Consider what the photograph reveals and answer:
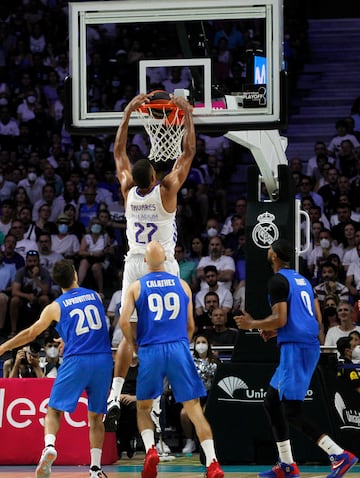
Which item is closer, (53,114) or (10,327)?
(10,327)

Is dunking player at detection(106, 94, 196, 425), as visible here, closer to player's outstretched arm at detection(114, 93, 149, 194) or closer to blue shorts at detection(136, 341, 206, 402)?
player's outstretched arm at detection(114, 93, 149, 194)

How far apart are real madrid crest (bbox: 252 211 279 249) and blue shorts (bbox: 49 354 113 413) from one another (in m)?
2.95

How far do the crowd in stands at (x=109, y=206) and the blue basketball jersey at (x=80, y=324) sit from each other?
3.80 m

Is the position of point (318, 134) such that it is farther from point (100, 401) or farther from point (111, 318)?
point (100, 401)

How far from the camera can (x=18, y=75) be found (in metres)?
23.7

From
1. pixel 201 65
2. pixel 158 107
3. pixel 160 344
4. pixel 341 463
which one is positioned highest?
pixel 201 65

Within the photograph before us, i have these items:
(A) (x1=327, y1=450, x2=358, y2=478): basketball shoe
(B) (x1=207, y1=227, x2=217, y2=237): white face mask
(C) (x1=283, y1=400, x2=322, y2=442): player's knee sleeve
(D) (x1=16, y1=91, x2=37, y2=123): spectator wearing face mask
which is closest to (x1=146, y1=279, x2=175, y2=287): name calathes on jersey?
(C) (x1=283, y1=400, x2=322, y2=442): player's knee sleeve

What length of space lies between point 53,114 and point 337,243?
732cm

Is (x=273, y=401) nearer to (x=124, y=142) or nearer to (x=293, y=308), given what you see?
(x=293, y=308)

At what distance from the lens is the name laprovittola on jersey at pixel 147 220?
36.4 feet

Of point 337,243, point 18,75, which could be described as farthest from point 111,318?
point 18,75

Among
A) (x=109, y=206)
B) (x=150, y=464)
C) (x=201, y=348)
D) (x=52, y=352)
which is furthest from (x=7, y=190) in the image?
(x=150, y=464)

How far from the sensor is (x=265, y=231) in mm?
12969

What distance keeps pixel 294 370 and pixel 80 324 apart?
6.57 ft
